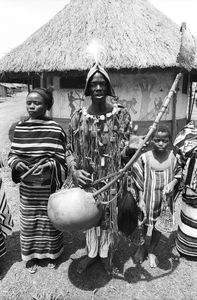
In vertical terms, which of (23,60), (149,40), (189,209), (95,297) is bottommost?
(95,297)

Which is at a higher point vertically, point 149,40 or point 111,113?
point 149,40

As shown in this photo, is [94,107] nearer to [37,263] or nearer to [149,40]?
[37,263]

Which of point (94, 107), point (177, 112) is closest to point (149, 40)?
point (177, 112)

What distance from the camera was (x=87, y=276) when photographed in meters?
2.52

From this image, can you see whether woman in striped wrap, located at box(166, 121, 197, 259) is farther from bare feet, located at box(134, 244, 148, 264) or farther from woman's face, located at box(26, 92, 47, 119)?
woman's face, located at box(26, 92, 47, 119)

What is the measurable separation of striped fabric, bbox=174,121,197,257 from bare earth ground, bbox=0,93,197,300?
0.23 m


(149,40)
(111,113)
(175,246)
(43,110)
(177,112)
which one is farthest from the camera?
(177,112)

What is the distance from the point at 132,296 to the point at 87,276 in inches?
19.6

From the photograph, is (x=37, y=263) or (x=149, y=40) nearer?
(x=37, y=263)

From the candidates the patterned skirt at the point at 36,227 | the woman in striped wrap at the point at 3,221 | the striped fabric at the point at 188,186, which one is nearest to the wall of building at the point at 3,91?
the woman in striped wrap at the point at 3,221

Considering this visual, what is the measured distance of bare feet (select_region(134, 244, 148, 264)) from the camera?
108 inches

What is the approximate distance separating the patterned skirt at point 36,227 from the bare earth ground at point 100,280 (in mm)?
198

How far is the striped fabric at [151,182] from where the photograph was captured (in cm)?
255

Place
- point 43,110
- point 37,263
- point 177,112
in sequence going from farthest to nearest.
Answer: point 177,112, point 37,263, point 43,110
